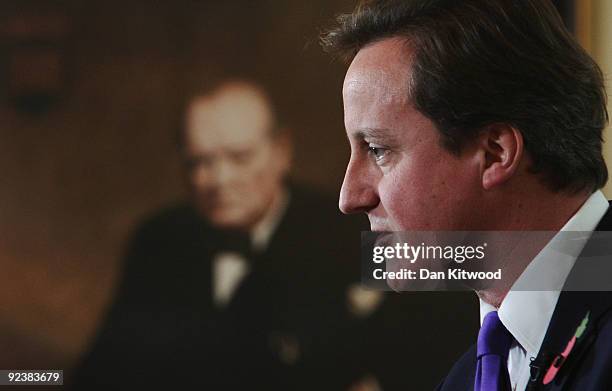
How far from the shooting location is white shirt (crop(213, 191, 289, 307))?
2240 millimetres

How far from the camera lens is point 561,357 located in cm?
105

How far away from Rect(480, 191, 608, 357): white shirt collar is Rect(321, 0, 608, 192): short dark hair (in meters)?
0.06

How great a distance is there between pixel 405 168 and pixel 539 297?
24 cm

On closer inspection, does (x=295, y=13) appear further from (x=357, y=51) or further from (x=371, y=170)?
(x=371, y=170)

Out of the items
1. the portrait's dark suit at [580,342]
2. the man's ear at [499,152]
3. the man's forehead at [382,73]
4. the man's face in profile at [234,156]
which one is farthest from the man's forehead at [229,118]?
the portrait's dark suit at [580,342]

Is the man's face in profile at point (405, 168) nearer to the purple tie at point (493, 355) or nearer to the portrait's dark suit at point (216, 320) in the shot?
the purple tie at point (493, 355)

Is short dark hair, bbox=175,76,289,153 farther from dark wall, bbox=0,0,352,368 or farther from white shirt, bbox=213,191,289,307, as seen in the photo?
white shirt, bbox=213,191,289,307

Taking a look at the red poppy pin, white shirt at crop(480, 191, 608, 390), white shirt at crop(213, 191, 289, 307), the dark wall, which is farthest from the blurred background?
the red poppy pin

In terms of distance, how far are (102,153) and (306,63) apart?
0.57 meters

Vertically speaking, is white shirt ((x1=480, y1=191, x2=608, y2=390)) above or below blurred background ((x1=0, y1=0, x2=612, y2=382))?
below

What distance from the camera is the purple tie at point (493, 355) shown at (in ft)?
3.77

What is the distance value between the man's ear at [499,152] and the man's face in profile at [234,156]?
3.69ft

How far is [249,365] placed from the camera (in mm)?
2234

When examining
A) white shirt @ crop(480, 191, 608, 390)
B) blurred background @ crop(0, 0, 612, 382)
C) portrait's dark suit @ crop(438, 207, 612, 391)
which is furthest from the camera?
blurred background @ crop(0, 0, 612, 382)
